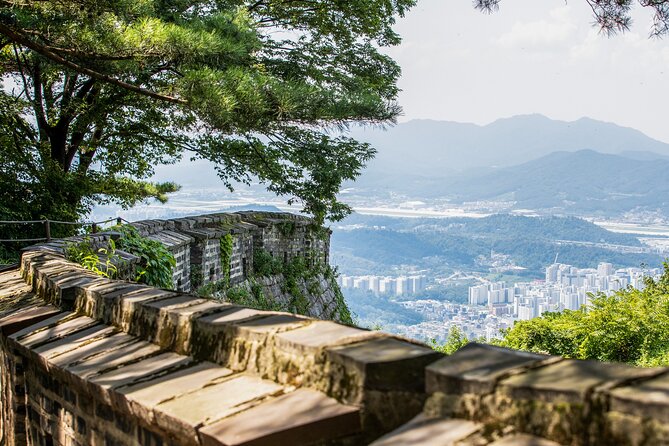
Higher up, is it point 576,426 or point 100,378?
point 576,426

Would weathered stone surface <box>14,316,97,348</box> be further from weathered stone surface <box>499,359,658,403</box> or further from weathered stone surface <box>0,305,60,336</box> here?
weathered stone surface <box>499,359,658,403</box>

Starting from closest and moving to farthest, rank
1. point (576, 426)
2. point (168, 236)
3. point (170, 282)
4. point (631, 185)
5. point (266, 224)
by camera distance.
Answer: point (576, 426)
point (170, 282)
point (168, 236)
point (266, 224)
point (631, 185)

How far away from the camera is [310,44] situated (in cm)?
1684

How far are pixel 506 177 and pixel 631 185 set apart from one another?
91.7 ft

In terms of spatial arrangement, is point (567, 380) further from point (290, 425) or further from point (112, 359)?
point (112, 359)

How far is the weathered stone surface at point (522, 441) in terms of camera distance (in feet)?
5.25

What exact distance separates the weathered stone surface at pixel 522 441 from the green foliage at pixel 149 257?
722 centimetres

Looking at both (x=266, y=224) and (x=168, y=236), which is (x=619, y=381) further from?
(x=266, y=224)

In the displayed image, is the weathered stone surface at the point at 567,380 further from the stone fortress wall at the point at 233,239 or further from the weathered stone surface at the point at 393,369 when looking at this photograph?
the stone fortress wall at the point at 233,239

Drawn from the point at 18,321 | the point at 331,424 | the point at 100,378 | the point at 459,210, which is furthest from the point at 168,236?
the point at 459,210

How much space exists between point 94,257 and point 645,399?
20.2 feet

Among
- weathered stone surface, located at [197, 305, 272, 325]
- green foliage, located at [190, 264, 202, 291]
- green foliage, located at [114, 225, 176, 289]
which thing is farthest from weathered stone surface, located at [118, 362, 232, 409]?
green foliage, located at [190, 264, 202, 291]

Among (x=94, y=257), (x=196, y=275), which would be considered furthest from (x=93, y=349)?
(x=196, y=275)

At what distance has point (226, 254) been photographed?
12203 mm
